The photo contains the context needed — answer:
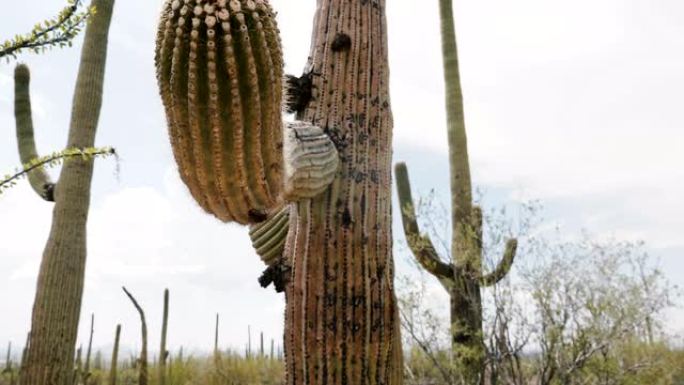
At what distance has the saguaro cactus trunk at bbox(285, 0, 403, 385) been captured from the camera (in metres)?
1.86

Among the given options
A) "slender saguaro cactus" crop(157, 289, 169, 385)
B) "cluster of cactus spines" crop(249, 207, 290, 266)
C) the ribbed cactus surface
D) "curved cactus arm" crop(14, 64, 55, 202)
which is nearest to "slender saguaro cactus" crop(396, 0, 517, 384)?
"slender saguaro cactus" crop(157, 289, 169, 385)

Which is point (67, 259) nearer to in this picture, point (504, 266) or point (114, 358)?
point (114, 358)

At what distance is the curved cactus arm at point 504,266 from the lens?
8.09 metres

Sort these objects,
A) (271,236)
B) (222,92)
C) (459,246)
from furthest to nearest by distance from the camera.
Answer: (459,246) → (271,236) → (222,92)

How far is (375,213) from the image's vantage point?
199 centimetres

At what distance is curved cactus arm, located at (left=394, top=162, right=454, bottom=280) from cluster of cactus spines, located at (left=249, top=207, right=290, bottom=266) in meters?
5.82

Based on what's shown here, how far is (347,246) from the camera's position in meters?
1.91

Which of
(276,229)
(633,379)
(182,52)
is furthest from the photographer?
(633,379)

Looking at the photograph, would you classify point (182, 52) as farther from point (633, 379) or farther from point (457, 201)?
point (633, 379)

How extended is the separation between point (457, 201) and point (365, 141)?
6757 mm

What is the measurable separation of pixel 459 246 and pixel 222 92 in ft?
23.6

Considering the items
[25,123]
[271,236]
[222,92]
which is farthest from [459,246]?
[222,92]

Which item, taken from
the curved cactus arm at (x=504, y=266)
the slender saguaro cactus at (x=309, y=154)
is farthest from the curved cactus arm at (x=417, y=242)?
the slender saguaro cactus at (x=309, y=154)

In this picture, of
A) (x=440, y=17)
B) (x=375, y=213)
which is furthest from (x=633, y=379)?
(x=375, y=213)
